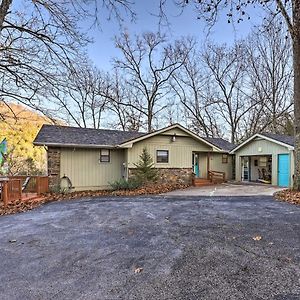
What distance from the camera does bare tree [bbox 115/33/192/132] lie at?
25.0 m

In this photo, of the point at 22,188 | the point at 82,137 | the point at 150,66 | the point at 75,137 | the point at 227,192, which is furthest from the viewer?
the point at 150,66

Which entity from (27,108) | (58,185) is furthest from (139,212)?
(58,185)

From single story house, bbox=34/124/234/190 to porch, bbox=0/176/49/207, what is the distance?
104 cm

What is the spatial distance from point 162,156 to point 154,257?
11.8m

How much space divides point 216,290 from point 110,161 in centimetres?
1284

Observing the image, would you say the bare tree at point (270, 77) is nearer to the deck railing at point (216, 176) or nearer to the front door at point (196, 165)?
the deck railing at point (216, 176)

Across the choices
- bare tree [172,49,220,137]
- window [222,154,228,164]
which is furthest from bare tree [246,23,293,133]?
window [222,154,228,164]

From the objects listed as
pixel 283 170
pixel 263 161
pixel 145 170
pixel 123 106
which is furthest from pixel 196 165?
pixel 123 106

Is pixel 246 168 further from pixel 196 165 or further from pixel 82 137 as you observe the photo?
pixel 82 137

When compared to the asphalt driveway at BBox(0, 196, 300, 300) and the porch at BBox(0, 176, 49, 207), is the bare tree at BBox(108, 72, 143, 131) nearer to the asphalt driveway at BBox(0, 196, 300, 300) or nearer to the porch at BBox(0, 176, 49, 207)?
the porch at BBox(0, 176, 49, 207)

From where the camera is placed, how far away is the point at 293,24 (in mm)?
10297

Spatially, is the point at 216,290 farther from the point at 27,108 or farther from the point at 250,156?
the point at 250,156

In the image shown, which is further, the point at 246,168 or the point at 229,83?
the point at 229,83

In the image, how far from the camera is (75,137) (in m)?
14.6
